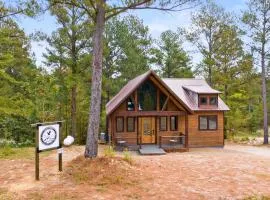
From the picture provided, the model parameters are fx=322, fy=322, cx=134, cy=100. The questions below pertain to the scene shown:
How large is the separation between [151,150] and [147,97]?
413 cm

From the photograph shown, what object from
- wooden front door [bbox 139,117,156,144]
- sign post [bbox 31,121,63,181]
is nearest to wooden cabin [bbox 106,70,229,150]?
wooden front door [bbox 139,117,156,144]

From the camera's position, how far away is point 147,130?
24250mm

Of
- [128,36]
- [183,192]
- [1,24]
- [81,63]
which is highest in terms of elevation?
[128,36]

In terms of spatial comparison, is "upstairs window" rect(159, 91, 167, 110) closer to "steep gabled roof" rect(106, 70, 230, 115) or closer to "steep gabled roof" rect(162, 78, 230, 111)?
"steep gabled roof" rect(106, 70, 230, 115)

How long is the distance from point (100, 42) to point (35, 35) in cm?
1201

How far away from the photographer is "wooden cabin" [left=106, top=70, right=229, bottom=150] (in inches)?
898

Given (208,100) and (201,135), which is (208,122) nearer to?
(201,135)

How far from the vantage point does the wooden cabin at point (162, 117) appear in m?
22.8

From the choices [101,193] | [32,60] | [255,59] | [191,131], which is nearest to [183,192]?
[101,193]

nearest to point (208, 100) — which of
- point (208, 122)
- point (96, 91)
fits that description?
point (208, 122)

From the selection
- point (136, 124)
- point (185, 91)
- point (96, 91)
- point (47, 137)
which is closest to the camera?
point (47, 137)

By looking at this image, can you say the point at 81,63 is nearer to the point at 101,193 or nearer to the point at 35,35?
the point at 35,35

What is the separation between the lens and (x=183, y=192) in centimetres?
967

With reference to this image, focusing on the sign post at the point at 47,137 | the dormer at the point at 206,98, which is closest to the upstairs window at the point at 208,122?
the dormer at the point at 206,98
